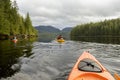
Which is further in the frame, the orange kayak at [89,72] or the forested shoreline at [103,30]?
the forested shoreline at [103,30]

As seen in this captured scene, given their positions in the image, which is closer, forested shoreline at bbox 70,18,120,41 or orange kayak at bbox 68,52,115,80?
orange kayak at bbox 68,52,115,80

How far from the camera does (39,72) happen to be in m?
17.0

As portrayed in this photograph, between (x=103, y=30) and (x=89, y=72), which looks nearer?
(x=89, y=72)

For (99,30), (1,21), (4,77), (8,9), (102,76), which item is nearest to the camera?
(102,76)

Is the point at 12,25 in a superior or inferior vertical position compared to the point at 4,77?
superior

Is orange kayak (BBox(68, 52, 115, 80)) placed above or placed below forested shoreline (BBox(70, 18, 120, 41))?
below

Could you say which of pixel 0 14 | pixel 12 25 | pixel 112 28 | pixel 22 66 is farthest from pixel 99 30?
pixel 22 66

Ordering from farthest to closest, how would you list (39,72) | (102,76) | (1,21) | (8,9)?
(8,9), (1,21), (39,72), (102,76)

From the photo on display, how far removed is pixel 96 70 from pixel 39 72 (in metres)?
5.66

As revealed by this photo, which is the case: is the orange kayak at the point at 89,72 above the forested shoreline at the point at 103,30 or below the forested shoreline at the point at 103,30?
below

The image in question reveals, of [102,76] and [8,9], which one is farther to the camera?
[8,9]

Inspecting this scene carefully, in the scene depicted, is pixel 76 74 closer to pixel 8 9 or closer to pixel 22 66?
pixel 22 66

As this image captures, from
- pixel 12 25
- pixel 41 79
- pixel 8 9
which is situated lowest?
pixel 41 79

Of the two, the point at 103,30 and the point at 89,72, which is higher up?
the point at 103,30
